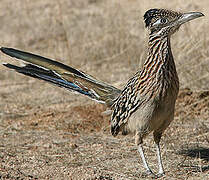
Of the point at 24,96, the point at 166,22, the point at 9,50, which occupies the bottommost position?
the point at 24,96

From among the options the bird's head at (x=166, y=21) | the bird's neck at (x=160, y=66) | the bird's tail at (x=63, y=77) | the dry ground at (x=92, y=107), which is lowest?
the dry ground at (x=92, y=107)

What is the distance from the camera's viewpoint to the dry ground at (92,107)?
5461 millimetres

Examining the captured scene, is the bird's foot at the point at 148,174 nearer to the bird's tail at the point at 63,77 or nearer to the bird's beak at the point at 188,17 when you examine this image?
the bird's tail at the point at 63,77

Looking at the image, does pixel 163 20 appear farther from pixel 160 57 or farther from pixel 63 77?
pixel 63 77

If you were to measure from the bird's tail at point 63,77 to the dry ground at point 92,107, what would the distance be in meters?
0.69

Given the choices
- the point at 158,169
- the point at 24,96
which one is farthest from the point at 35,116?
the point at 158,169

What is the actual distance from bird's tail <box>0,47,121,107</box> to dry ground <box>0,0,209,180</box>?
27.1 inches

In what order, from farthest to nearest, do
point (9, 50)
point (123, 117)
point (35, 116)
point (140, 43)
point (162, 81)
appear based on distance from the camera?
point (140, 43) → point (35, 116) → point (9, 50) → point (123, 117) → point (162, 81)

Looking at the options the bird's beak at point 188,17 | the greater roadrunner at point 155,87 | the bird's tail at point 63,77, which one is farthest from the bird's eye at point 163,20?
the bird's tail at point 63,77

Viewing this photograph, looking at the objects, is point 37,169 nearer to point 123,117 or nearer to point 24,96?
point 123,117

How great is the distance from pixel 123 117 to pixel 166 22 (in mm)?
1062

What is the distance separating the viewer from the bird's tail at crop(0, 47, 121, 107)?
19.4 feet

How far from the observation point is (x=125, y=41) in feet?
32.2

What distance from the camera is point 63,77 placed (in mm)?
6027
